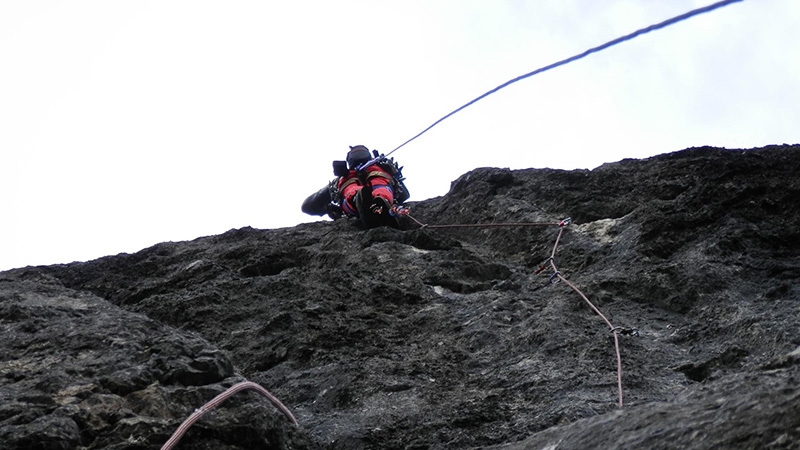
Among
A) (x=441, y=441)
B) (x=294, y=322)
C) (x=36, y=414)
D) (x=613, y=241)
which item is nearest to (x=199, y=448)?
(x=36, y=414)

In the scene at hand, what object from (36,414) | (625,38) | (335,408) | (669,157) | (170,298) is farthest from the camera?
(669,157)

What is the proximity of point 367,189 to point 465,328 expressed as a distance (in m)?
2.43

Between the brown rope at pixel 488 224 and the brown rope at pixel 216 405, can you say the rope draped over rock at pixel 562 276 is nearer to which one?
the brown rope at pixel 488 224

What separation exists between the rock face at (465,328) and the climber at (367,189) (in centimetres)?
22

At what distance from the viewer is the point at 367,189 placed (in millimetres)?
7535

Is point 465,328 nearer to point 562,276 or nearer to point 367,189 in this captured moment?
point 562,276

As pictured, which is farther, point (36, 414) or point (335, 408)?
point (335, 408)

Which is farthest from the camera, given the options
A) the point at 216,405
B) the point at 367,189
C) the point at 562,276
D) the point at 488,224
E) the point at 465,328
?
the point at 367,189

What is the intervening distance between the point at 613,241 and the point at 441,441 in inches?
87.7

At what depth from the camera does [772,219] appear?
5570mm

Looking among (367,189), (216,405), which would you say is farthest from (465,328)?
(367,189)

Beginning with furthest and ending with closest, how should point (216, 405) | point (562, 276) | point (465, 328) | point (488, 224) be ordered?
point (488, 224), point (562, 276), point (465, 328), point (216, 405)

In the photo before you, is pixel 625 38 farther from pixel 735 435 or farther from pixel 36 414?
pixel 36 414

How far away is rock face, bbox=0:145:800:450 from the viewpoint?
396 cm
